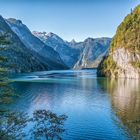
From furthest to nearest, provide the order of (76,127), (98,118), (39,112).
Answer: (98,118) → (76,127) → (39,112)

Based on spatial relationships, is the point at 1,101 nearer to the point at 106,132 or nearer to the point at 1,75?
the point at 1,75

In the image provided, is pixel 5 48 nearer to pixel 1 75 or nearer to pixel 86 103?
pixel 1 75

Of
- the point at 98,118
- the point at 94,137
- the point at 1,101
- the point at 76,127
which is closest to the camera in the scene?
the point at 1,101

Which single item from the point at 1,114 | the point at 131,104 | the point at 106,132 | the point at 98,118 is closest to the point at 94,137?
the point at 106,132

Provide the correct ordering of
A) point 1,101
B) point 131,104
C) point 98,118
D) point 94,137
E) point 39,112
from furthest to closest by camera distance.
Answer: point 131,104 → point 98,118 → point 94,137 → point 39,112 → point 1,101

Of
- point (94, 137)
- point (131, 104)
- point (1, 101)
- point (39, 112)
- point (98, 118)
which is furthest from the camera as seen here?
point (131, 104)

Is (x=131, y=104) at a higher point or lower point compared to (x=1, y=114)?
lower

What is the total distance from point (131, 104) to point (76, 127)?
39.0m

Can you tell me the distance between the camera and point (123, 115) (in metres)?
94.4

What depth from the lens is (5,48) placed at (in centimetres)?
4072

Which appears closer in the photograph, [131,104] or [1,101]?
[1,101]

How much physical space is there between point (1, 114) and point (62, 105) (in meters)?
76.1

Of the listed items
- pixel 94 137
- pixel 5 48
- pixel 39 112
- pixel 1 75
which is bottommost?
pixel 94 137

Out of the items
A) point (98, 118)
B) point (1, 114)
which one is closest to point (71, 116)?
point (98, 118)
